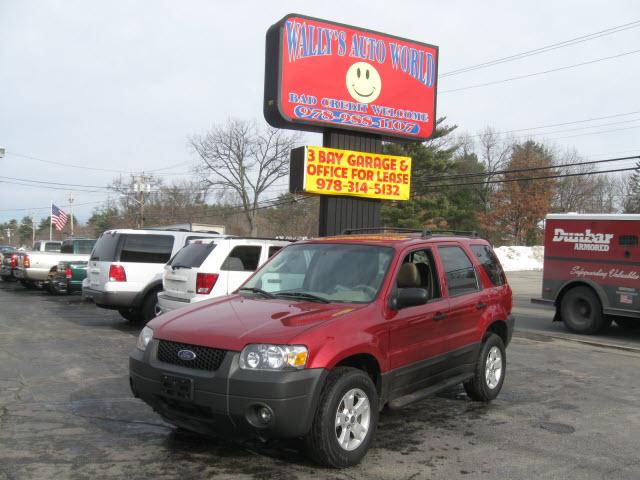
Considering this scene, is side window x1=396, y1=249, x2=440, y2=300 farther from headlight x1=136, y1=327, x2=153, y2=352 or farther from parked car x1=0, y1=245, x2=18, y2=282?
parked car x1=0, y1=245, x2=18, y2=282

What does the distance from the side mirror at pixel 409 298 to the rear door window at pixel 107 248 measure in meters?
7.93

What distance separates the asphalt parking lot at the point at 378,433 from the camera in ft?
Result: 14.0

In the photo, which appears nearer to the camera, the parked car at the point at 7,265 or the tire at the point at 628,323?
the tire at the point at 628,323

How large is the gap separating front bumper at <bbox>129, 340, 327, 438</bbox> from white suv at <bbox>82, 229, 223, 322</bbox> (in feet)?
23.2

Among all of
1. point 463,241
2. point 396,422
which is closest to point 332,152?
point 463,241

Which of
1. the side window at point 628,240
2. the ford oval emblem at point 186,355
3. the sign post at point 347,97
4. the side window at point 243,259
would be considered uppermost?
the sign post at point 347,97

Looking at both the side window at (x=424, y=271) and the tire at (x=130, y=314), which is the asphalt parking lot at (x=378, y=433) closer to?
the side window at (x=424, y=271)

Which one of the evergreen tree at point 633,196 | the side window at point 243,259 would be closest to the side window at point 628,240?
the side window at point 243,259

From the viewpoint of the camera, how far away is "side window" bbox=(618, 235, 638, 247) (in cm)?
1165

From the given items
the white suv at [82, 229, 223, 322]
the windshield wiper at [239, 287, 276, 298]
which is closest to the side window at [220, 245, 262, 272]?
the white suv at [82, 229, 223, 322]

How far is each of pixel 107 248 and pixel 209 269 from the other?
3.65 meters

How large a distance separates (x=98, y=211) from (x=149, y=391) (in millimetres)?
107314

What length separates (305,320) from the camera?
14.1ft

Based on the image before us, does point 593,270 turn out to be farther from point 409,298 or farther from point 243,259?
point 409,298
